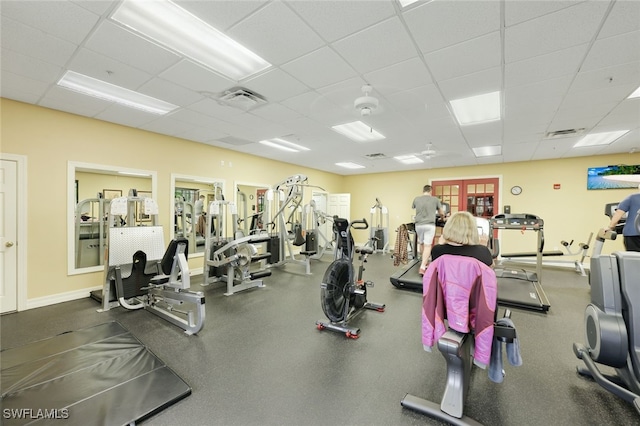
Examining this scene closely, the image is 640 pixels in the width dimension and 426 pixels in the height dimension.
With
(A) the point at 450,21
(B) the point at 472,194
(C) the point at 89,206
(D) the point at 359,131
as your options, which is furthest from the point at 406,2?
(C) the point at 89,206

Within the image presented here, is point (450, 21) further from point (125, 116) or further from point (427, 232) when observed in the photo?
point (125, 116)

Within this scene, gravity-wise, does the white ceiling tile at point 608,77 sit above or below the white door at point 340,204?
above

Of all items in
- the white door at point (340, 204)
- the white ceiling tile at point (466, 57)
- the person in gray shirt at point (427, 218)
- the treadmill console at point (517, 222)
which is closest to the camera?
the white ceiling tile at point (466, 57)

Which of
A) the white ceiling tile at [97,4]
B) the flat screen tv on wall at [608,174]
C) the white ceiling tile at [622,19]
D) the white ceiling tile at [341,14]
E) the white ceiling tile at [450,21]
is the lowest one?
the flat screen tv on wall at [608,174]

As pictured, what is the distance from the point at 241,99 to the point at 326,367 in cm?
320

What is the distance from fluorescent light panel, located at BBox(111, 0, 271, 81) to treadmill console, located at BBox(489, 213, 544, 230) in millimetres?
4708

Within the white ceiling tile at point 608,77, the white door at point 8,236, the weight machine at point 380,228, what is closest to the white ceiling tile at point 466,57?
the white ceiling tile at point 608,77

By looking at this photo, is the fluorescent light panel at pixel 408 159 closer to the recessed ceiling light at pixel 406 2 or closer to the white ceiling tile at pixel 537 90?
the white ceiling tile at pixel 537 90

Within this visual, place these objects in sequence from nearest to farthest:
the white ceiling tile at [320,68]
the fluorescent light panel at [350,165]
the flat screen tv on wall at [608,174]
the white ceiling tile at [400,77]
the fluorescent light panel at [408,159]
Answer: the white ceiling tile at [320,68], the white ceiling tile at [400,77], the flat screen tv on wall at [608,174], the fluorescent light panel at [408,159], the fluorescent light panel at [350,165]

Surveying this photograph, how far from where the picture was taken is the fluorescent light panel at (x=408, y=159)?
22.2 feet

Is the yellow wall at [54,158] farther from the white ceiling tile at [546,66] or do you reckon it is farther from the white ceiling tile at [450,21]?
the white ceiling tile at [546,66]

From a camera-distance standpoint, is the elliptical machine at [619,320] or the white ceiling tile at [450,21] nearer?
the elliptical machine at [619,320]

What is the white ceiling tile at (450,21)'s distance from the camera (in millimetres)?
1825

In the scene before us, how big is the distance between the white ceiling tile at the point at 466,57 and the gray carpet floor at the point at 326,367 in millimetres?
2774
